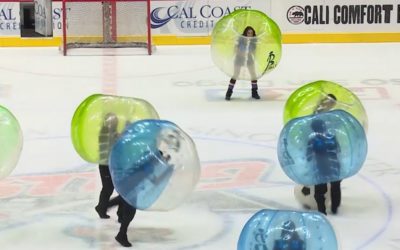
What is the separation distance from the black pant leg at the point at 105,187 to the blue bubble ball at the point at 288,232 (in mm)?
1197

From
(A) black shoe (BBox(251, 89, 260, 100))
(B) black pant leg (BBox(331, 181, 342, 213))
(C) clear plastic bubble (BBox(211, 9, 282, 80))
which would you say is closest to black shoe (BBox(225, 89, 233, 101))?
(A) black shoe (BBox(251, 89, 260, 100))

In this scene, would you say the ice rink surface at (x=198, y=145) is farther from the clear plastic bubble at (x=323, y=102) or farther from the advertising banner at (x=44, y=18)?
the advertising banner at (x=44, y=18)

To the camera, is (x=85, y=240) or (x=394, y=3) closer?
(x=85, y=240)

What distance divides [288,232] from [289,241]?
33 mm

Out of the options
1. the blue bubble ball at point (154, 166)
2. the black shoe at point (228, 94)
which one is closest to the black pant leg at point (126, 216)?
the blue bubble ball at point (154, 166)

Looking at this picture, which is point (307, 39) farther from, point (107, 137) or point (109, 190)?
point (107, 137)

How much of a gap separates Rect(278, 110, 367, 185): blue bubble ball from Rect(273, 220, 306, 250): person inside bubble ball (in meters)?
1.07

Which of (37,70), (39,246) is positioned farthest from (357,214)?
(37,70)

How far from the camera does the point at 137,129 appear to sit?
4348mm

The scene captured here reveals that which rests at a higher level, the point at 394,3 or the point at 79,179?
the point at 394,3

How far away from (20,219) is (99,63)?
16.4 feet

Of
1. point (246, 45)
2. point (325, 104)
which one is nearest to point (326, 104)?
point (325, 104)

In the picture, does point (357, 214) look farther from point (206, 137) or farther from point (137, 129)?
point (206, 137)

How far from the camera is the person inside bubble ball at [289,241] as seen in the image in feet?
11.7
